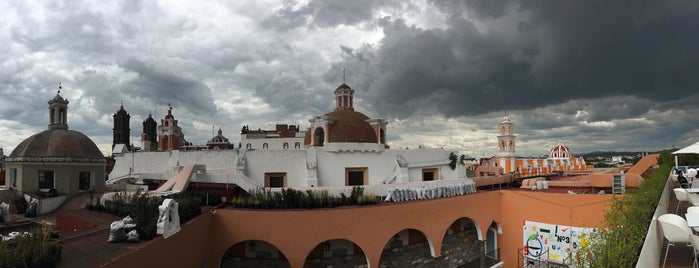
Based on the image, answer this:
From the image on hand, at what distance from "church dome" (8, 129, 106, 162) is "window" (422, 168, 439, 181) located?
1792 cm

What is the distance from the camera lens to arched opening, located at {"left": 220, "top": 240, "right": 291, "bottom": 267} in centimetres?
1259

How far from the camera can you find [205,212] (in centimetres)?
1141

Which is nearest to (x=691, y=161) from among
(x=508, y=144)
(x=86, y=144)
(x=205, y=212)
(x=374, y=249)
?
(x=508, y=144)

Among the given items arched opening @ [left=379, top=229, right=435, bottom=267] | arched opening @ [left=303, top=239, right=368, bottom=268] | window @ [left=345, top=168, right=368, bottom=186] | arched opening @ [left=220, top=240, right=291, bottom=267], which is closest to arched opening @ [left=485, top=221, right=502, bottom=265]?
arched opening @ [left=379, top=229, right=435, bottom=267]

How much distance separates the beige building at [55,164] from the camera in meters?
17.3

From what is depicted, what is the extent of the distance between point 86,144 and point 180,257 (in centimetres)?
1404

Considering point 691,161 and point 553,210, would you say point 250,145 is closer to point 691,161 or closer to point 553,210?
point 553,210

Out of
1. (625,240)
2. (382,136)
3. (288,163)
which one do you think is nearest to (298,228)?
(288,163)

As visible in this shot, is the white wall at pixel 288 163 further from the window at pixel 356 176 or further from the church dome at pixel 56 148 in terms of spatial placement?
the church dome at pixel 56 148

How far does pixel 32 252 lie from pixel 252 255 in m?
7.42

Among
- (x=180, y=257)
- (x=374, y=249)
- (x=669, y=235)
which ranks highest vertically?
(x=669, y=235)

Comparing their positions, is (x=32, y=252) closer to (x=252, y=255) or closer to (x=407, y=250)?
(x=252, y=255)

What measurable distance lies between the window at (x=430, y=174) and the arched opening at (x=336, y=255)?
10.3 metres

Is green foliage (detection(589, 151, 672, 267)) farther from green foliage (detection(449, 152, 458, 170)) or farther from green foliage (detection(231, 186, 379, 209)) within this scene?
green foliage (detection(449, 152, 458, 170))
